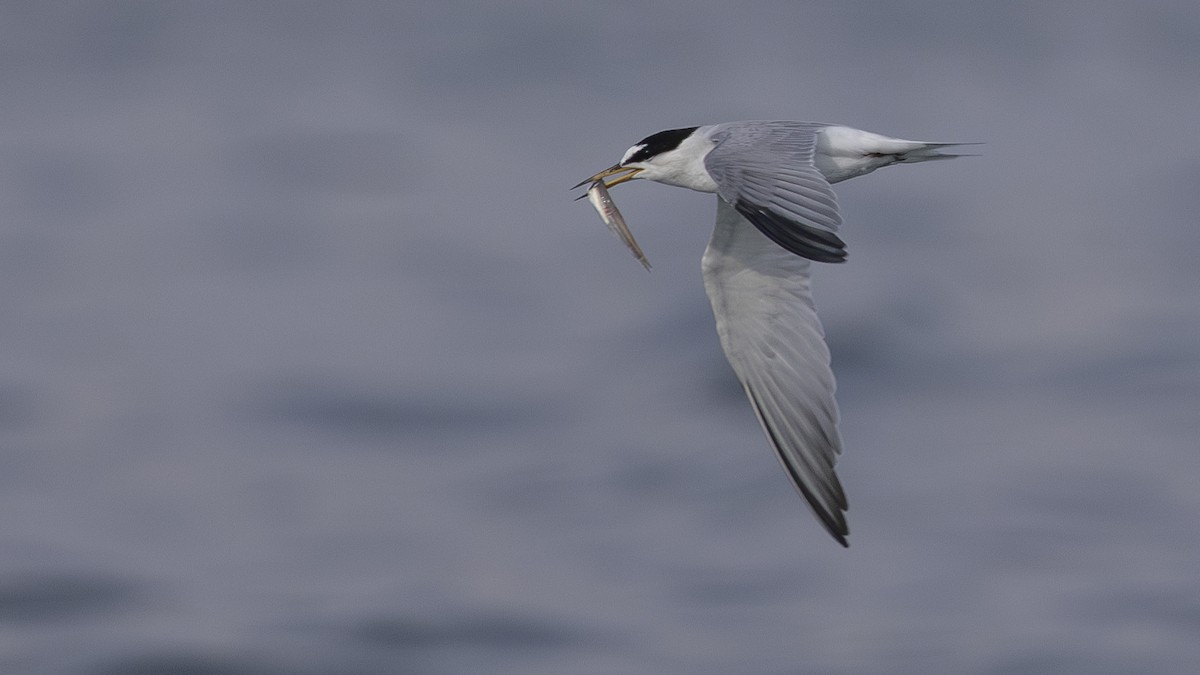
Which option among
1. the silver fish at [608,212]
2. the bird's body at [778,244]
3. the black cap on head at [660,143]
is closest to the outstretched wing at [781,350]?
the bird's body at [778,244]

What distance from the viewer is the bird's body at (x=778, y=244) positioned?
28.5 ft

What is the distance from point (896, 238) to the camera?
28125 millimetres

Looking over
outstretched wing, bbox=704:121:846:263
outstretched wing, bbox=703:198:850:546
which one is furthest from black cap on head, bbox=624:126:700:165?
outstretched wing, bbox=703:198:850:546

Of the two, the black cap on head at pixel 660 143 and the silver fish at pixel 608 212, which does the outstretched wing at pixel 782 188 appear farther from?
the silver fish at pixel 608 212

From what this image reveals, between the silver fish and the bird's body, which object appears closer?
the bird's body

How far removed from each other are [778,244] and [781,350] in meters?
1.90

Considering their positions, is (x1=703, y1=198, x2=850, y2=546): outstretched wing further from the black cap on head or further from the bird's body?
the black cap on head

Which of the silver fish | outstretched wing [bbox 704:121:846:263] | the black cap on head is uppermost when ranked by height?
the black cap on head

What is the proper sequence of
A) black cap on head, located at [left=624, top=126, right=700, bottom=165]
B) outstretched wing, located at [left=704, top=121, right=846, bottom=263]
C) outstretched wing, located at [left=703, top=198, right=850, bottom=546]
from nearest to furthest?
outstretched wing, located at [left=704, top=121, right=846, bottom=263] → outstretched wing, located at [left=703, top=198, right=850, bottom=546] → black cap on head, located at [left=624, top=126, right=700, bottom=165]

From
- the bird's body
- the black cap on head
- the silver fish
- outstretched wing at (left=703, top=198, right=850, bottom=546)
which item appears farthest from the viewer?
the black cap on head

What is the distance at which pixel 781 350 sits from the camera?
34.3ft

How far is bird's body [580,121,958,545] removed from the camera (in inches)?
342

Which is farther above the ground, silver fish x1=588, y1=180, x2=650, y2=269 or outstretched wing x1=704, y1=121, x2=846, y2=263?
silver fish x1=588, y1=180, x2=650, y2=269

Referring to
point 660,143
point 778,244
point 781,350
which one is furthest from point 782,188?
point 781,350
